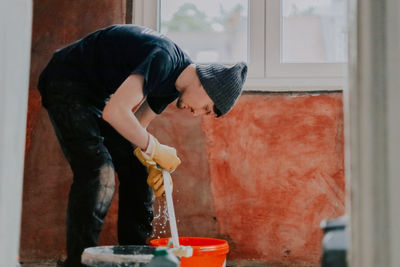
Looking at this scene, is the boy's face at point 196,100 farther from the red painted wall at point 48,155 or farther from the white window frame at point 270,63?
the red painted wall at point 48,155

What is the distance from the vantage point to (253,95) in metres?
2.30

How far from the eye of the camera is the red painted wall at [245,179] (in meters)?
2.22

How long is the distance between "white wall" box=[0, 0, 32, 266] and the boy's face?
1.13m

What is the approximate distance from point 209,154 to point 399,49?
1878 mm

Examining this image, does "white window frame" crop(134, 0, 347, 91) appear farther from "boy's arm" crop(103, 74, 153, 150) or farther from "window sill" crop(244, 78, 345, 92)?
"boy's arm" crop(103, 74, 153, 150)

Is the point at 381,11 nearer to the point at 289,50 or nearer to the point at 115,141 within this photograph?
the point at 115,141

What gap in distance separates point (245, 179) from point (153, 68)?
1.00 metres

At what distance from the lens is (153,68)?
4.68 feet

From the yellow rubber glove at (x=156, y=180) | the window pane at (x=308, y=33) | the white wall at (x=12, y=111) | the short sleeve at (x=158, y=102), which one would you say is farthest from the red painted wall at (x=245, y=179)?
the white wall at (x=12, y=111)

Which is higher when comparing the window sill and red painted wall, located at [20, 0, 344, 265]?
the window sill

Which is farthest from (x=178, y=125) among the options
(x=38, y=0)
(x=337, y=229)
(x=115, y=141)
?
(x=337, y=229)

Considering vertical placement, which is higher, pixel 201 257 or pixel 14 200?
pixel 14 200

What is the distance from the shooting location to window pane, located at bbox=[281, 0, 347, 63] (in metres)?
2.40

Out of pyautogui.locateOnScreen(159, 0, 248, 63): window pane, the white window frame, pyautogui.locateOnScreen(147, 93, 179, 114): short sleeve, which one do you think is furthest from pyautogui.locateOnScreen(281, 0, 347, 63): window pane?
pyautogui.locateOnScreen(147, 93, 179, 114): short sleeve
